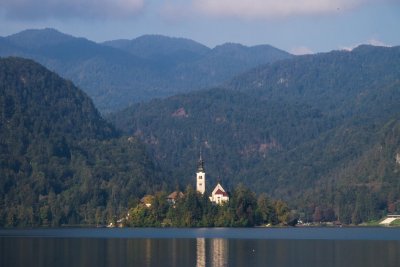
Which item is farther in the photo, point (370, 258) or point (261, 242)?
point (261, 242)

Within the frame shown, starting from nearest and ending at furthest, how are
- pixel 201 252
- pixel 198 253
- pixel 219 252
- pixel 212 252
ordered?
pixel 198 253, pixel 212 252, pixel 201 252, pixel 219 252

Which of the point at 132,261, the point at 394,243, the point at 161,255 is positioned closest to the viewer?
the point at 132,261

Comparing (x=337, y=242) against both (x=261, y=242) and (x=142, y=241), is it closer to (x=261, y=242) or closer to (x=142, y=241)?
(x=261, y=242)

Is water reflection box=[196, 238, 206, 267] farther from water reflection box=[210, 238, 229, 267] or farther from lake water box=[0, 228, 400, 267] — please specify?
water reflection box=[210, 238, 229, 267]

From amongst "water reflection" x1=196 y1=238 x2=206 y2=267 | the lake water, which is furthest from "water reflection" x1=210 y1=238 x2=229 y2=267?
"water reflection" x1=196 y1=238 x2=206 y2=267

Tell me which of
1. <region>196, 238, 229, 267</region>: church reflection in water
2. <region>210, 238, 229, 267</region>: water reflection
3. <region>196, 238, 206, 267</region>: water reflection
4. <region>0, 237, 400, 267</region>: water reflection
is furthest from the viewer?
<region>210, 238, 229, 267</region>: water reflection

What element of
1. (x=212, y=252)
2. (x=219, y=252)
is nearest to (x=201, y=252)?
(x=212, y=252)

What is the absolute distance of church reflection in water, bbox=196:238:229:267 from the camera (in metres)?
101

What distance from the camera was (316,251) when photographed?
116500 millimetres

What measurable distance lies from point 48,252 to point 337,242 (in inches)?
1686

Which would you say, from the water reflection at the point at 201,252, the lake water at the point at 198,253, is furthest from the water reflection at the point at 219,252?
the water reflection at the point at 201,252

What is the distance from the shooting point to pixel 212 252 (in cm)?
11519

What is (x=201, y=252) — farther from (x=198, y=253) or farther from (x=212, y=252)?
(x=198, y=253)

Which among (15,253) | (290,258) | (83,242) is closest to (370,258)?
(290,258)
